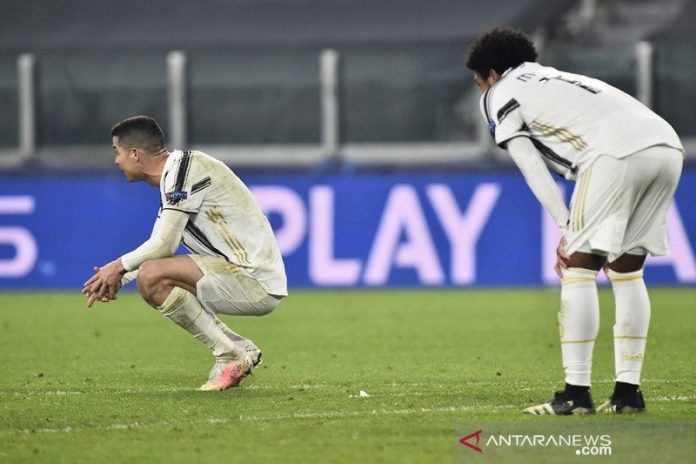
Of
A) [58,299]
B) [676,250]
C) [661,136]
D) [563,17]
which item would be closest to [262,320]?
[58,299]

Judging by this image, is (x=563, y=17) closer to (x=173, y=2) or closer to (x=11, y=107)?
(x=173, y=2)

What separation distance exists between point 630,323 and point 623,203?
593 millimetres

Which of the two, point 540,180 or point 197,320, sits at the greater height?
point 540,180

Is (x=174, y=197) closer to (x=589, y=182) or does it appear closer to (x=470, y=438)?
(x=589, y=182)

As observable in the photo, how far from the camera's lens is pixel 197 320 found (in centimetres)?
773

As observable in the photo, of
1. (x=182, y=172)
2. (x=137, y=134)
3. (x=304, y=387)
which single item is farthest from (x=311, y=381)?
(x=137, y=134)

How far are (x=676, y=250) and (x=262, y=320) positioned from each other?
4.67 metres

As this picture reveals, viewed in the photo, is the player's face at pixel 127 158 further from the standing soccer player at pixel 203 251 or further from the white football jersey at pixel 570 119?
the white football jersey at pixel 570 119

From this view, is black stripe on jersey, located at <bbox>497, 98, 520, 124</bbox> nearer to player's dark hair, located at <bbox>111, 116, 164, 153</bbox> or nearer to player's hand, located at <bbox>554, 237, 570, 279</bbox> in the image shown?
player's hand, located at <bbox>554, 237, 570, 279</bbox>

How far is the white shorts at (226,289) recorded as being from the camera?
7699 millimetres

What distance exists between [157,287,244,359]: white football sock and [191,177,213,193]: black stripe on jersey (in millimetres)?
513

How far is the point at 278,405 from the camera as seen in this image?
276 inches

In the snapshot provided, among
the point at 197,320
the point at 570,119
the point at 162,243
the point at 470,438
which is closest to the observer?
the point at 470,438

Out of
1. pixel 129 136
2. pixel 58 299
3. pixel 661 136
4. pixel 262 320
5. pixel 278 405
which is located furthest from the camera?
pixel 58 299
